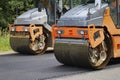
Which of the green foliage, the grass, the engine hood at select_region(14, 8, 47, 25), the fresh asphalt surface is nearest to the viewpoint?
the fresh asphalt surface

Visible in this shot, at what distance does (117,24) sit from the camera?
35.3ft

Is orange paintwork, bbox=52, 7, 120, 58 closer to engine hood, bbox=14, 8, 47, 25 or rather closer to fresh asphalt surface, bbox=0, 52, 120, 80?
fresh asphalt surface, bbox=0, 52, 120, 80

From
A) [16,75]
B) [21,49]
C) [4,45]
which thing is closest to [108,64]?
[16,75]

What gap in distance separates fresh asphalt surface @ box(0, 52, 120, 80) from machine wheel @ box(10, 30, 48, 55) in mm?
1460

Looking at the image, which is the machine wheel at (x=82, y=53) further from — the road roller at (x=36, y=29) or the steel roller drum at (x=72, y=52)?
the road roller at (x=36, y=29)

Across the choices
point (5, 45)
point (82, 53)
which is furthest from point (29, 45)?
point (82, 53)

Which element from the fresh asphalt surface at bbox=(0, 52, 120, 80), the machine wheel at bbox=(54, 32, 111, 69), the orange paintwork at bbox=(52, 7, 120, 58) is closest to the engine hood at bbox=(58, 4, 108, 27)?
the orange paintwork at bbox=(52, 7, 120, 58)

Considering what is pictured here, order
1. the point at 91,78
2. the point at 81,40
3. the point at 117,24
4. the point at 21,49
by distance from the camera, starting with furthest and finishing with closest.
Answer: the point at 21,49, the point at 117,24, the point at 81,40, the point at 91,78

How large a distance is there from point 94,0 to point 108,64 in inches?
70.9

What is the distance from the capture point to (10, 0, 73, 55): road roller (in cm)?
1411

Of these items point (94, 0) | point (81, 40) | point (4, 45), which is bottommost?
point (4, 45)

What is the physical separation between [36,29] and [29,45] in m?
0.65

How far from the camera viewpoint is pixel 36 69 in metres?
10.4

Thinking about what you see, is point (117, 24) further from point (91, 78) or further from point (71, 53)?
point (91, 78)
